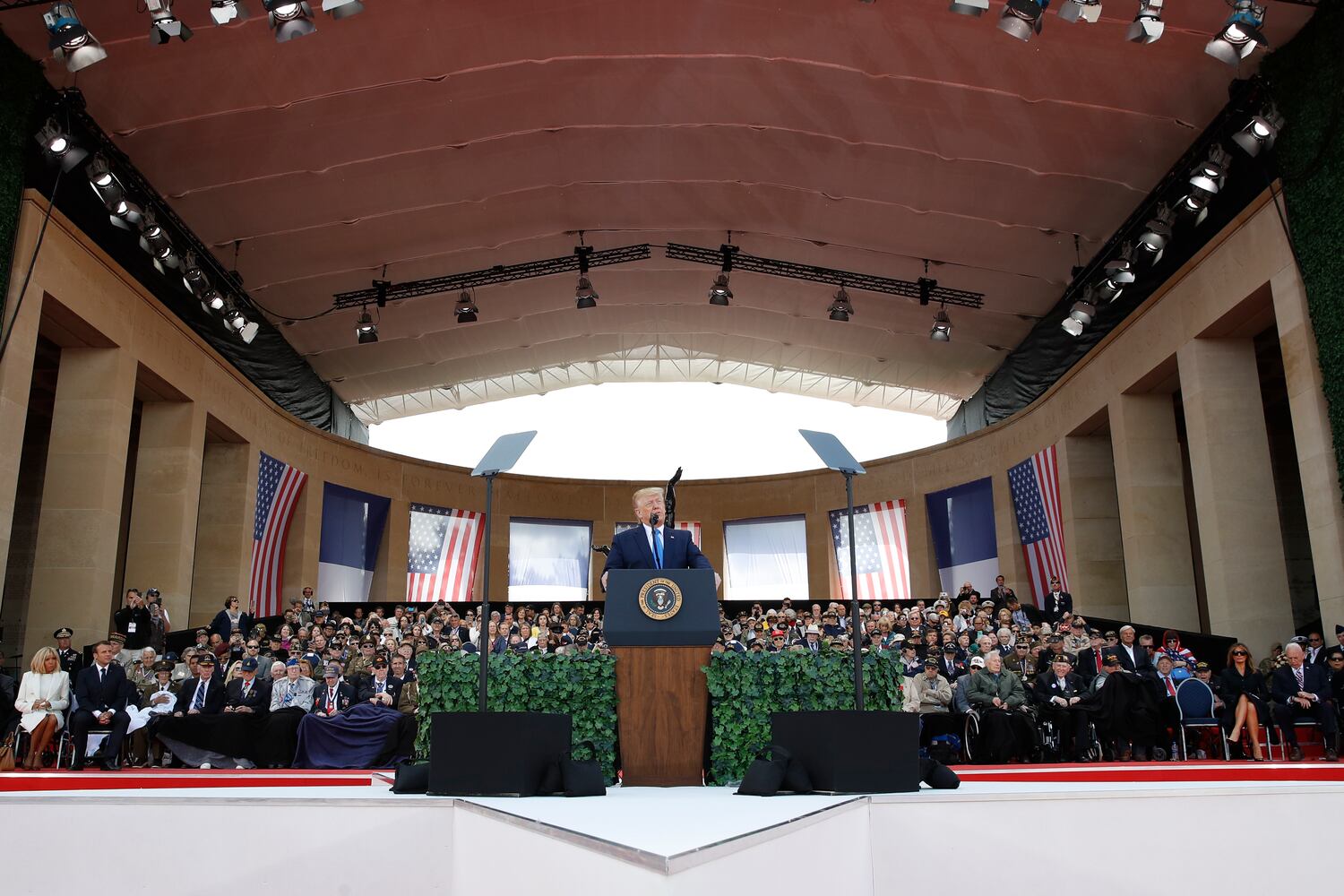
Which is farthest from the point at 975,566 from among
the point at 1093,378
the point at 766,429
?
the point at 766,429

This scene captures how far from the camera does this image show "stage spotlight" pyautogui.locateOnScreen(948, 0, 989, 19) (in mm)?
9703

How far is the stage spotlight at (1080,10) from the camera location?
9852 millimetres

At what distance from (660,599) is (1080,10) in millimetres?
7279

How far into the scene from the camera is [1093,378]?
1744cm

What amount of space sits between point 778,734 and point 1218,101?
11.0 metres

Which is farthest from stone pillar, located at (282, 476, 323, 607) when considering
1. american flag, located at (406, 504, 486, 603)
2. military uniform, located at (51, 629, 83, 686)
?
military uniform, located at (51, 629, 83, 686)

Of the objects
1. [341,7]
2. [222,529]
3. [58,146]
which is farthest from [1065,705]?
[222,529]

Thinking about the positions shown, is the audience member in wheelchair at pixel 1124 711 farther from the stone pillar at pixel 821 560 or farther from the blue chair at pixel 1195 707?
the stone pillar at pixel 821 560

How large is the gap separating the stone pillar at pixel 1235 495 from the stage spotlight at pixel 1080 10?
586cm

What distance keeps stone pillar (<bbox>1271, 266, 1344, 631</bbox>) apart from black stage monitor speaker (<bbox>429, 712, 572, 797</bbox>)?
9742 mm

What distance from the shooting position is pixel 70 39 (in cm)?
999

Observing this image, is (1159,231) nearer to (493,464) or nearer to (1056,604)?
(1056,604)

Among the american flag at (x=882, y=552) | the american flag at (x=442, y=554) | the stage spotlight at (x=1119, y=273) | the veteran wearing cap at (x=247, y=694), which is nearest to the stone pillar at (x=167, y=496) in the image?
the veteran wearing cap at (x=247, y=694)

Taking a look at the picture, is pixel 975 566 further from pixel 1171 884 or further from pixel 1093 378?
pixel 1171 884
